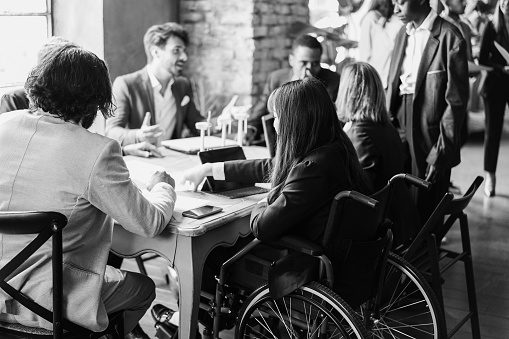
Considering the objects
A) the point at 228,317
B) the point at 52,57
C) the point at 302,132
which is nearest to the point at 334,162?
the point at 302,132

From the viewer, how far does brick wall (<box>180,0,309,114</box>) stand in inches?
224

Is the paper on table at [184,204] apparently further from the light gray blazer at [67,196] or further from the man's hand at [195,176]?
the light gray blazer at [67,196]

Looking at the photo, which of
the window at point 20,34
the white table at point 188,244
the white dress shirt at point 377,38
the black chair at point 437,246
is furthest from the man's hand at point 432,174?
the window at point 20,34

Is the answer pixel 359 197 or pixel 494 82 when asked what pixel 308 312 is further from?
pixel 494 82

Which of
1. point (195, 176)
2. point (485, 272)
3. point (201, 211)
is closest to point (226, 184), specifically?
point (195, 176)

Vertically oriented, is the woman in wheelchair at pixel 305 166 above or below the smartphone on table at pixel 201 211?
above

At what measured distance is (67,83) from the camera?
2.23 meters

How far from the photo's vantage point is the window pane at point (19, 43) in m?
4.60

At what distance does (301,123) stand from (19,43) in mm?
2794

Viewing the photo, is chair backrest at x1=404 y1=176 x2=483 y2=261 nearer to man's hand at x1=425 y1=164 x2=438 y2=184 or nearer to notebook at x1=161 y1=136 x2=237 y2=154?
man's hand at x1=425 y1=164 x2=438 y2=184

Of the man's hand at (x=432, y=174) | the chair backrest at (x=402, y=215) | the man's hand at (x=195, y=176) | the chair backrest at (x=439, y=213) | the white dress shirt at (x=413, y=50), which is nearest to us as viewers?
the chair backrest at (x=439, y=213)

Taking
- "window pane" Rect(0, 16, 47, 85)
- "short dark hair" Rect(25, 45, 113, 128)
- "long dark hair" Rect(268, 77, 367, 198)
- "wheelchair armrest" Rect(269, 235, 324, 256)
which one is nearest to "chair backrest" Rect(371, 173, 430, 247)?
"long dark hair" Rect(268, 77, 367, 198)

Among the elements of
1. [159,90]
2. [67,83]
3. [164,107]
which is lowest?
[164,107]

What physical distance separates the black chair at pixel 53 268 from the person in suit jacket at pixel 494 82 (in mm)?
5021
